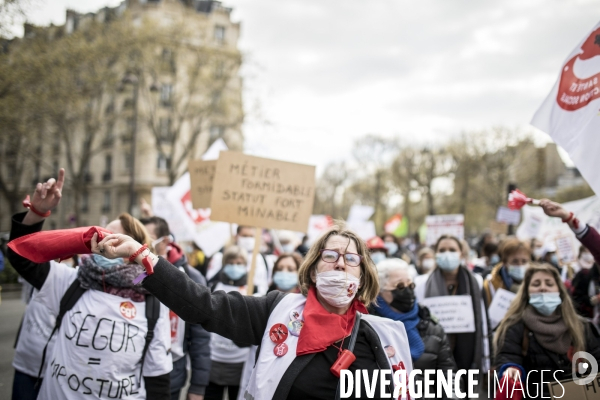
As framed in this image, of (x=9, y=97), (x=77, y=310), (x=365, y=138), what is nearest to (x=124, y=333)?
(x=77, y=310)

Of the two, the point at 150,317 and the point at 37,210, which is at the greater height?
the point at 37,210

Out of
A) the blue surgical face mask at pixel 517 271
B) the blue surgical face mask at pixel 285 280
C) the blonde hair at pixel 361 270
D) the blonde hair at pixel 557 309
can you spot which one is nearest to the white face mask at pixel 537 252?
the blue surgical face mask at pixel 517 271

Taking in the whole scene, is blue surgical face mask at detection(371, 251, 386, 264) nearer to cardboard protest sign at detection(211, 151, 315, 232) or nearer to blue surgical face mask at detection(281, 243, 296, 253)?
cardboard protest sign at detection(211, 151, 315, 232)

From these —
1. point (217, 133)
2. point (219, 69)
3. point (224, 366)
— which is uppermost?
point (219, 69)

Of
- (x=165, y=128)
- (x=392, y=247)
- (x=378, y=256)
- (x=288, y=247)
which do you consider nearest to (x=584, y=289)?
(x=378, y=256)

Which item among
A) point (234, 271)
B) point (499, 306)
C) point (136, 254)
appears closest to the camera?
point (136, 254)

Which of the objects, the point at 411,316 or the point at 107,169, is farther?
the point at 107,169

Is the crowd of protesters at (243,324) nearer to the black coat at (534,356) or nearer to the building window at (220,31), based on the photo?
the black coat at (534,356)

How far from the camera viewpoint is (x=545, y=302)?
3.78 meters

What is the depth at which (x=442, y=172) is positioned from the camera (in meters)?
46.3

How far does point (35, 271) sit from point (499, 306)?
4391mm

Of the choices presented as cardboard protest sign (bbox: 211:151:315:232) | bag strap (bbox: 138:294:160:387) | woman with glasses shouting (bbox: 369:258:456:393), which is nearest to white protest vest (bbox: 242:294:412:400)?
bag strap (bbox: 138:294:160:387)

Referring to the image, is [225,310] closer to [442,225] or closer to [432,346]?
[432,346]

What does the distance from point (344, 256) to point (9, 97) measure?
54.2 feet
